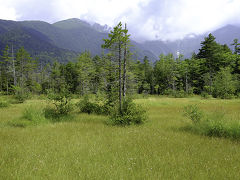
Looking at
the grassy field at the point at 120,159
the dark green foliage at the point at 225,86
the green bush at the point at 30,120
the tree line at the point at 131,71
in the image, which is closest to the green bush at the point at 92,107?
the tree line at the point at 131,71

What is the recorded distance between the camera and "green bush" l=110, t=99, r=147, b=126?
25.1 feet

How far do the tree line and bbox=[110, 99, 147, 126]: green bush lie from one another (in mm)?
1382

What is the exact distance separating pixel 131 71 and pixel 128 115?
5.95m

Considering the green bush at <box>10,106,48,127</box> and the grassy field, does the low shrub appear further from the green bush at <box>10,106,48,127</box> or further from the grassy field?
the green bush at <box>10,106,48,127</box>

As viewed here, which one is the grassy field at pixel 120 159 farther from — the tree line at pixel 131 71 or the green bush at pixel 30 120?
the tree line at pixel 131 71

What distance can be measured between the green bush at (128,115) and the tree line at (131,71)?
138 cm

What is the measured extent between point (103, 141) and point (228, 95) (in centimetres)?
3304

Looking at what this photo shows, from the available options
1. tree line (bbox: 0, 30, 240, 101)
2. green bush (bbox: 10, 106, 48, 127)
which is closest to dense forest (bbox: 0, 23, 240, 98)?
tree line (bbox: 0, 30, 240, 101)

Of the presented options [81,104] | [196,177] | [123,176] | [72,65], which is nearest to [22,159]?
[123,176]

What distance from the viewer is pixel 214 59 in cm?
3788

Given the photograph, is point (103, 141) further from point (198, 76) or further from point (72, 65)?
point (72, 65)

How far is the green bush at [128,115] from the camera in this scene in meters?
7.65

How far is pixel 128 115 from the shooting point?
25.4 feet

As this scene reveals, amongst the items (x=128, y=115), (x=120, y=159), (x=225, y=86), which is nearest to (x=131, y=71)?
(x=128, y=115)
